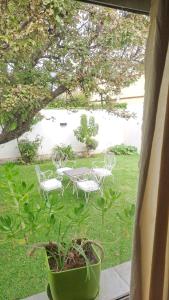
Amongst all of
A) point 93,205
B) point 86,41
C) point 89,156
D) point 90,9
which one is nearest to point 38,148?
point 89,156

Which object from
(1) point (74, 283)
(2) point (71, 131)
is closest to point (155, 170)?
(1) point (74, 283)

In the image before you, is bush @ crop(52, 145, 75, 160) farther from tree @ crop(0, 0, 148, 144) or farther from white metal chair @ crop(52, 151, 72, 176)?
tree @ crop(0, 0, 148, 144)

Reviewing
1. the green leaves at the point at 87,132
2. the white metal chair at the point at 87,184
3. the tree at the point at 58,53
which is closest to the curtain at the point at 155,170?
the tree at the point at 58,53

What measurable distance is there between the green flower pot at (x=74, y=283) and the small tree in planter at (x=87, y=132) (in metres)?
0.59

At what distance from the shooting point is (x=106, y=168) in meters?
1.40

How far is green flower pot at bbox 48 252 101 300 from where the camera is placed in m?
0.88

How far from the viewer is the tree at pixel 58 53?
3.20 ft

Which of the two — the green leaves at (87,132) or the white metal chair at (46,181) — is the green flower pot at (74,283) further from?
the green leaves at (87,132)

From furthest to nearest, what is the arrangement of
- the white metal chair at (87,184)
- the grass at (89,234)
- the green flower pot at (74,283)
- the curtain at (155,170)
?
1. the white metal chair at (87,184)
2. the grass at (89,234)
3. the green flower pot at (74,283)
4. the curtain at (155,170)

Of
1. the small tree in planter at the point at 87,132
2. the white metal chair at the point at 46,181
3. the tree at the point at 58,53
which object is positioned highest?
the tree at the point at 58,53

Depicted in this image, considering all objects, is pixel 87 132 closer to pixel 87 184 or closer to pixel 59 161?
pixel 59 161

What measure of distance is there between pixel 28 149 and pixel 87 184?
0.52m

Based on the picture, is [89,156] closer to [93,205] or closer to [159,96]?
[93,205]

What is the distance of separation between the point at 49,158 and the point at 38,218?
290mm
